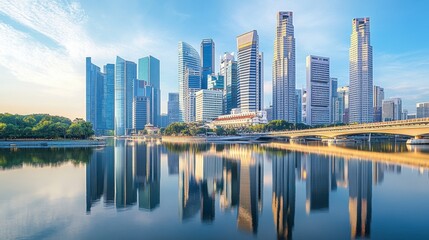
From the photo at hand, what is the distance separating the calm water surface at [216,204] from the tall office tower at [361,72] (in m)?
171

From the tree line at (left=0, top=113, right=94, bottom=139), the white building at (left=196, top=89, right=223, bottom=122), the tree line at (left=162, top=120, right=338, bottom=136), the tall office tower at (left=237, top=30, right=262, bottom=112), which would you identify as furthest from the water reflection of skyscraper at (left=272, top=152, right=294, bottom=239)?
the white building at (left=196, top=89, right=223, bottom=122)

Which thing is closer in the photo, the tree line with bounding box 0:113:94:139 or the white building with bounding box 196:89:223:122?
the tree line with bounding box 0:113:94:139

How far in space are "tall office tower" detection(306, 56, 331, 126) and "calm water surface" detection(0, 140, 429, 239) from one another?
15973 cm

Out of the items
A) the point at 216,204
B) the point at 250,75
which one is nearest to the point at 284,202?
the point at 216,204

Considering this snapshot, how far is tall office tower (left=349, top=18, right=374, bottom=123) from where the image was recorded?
177625mm

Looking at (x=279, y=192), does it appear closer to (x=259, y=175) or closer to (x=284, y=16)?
(x=259, y=175)

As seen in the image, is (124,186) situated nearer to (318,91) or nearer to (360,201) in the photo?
(360,201)

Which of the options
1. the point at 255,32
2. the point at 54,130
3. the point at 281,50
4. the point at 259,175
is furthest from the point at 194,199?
the point at 281,50

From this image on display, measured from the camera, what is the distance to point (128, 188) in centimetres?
2373

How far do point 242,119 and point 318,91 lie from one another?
69805 millimetres

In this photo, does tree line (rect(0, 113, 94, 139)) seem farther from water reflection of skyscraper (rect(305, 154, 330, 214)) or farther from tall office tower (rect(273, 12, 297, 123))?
tall office tower (rect(273, 12, 297, 123))

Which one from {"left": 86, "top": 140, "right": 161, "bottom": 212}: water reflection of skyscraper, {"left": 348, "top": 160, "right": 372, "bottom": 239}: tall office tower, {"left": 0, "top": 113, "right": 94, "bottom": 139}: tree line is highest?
{"left": 0, "top": 113, "right": 94, "bottom": 139}: tree line

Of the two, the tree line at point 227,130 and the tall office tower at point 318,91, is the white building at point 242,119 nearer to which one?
the tree line at point 227,130

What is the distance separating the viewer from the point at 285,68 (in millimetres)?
172875
